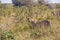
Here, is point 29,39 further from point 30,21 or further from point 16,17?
point 16,17

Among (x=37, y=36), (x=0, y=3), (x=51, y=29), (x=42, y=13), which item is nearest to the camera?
(x=37, y=36)

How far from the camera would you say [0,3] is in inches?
608

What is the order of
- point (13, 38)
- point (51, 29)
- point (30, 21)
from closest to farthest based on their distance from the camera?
1. point (13, 38)
2. point (51, 29)
3. point (30, 21)

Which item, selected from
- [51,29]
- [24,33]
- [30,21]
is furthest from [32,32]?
[30,21]

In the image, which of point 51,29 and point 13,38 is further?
point 51,29

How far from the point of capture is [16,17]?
11828mm

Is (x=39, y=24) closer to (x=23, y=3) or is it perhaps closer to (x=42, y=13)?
(x=42, y=13)

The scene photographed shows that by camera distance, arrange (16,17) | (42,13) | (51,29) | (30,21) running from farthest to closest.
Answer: (42,13), (16,17), (30,21), (51,29)

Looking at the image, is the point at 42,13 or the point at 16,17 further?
the point at 42,13

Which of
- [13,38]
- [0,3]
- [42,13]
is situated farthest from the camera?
[0,3]

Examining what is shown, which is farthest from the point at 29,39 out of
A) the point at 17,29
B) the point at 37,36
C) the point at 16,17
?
the point at 16,17

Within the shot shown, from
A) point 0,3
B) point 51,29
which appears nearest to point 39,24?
point 51,29

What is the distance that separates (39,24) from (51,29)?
2.48 ft

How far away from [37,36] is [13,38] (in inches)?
47.3
